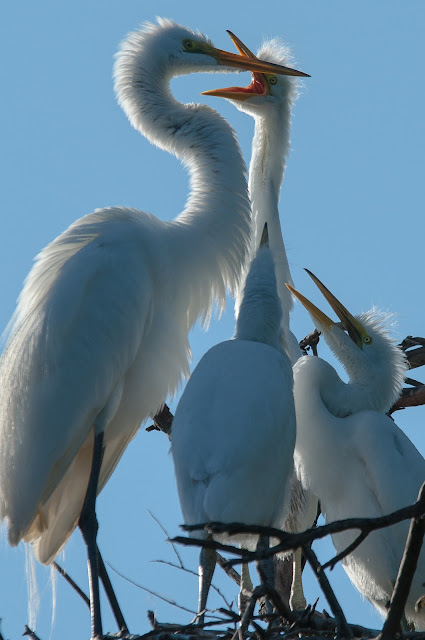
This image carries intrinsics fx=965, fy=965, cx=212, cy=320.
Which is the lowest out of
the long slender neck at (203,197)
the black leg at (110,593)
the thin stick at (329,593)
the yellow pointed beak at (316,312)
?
the thin stick at (329,593)

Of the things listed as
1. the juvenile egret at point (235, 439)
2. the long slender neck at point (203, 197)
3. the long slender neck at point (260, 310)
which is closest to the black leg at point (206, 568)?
the juvenile egret at point (235, 439)

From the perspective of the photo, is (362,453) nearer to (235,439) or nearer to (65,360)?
(235,439)

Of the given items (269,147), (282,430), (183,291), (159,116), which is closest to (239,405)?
(282,430)

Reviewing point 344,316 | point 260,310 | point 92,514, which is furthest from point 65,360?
point 344,316

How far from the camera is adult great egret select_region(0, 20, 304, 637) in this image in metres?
4.31

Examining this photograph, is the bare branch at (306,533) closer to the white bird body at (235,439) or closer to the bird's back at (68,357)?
the white bird body at (235,439)

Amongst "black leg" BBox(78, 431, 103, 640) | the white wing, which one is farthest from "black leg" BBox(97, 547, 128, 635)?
the white wing

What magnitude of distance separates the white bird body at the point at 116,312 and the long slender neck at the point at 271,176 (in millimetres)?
602

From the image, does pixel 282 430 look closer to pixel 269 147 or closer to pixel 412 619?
pixel 412 619

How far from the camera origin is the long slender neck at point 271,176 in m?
5.64

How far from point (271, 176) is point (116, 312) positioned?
197 cm

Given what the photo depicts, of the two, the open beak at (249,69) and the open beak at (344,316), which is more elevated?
the open beak at (249,69)

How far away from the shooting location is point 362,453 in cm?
451

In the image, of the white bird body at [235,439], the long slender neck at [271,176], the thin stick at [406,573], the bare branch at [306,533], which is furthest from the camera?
the long slender neck at [271,176]
